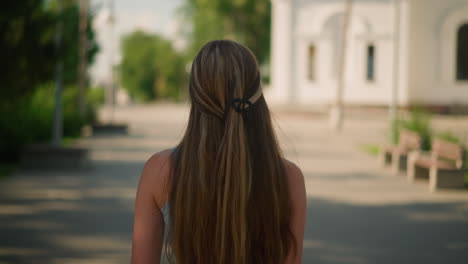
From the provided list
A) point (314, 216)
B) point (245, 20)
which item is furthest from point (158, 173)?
point (245, 20)

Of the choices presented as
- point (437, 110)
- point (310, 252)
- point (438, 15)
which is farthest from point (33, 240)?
point (438, 15)

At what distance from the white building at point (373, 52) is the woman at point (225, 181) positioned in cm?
3481

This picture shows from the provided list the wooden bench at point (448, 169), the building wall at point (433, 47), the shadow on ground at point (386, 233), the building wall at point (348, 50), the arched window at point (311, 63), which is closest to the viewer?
the shadow on ground at point (386, 233)

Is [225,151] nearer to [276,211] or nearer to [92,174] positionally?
[276,211]

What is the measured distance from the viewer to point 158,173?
2.43 meters

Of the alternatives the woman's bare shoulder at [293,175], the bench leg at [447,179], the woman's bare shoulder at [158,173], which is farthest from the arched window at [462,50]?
the woman's bare shoulder at [158,173]

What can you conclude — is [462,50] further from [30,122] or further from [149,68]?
[149,68]

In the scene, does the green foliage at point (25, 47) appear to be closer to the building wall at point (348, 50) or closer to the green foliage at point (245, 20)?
the building wall at point (348, 50)

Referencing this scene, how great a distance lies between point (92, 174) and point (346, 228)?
21.9ft

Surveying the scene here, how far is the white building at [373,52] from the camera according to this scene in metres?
36.7

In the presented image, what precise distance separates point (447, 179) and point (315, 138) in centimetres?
1328

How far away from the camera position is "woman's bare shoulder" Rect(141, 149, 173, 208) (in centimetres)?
242

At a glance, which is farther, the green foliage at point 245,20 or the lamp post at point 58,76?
the green foliage at point 245,20

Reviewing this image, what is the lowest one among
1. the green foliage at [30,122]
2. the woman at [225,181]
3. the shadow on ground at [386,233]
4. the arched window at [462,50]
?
the shadow on ground at [386,233]
